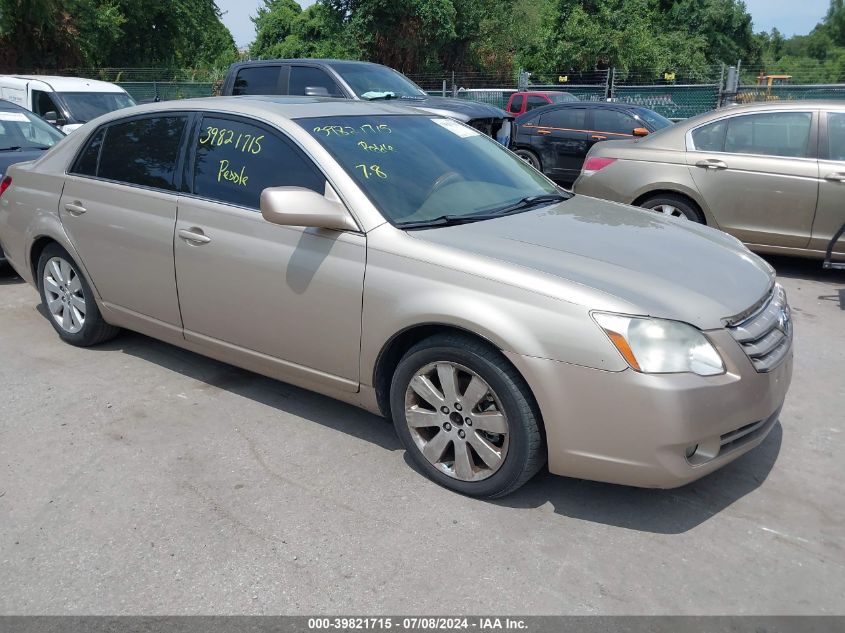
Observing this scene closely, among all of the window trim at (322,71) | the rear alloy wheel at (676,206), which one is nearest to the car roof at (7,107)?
the window trim at (322,71)

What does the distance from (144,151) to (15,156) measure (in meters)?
3.68

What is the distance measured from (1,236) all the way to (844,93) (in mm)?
14627

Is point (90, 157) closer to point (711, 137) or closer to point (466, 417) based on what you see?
point (466, 417)

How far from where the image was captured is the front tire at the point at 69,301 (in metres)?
5.06

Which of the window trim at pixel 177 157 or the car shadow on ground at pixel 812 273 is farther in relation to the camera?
the car shadow on ground at pixel 812 273

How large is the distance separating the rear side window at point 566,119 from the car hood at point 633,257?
9.06m

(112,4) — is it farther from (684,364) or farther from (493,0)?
(684,364)

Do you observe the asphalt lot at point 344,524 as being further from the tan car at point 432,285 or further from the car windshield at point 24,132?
the car windshield at point 24,132

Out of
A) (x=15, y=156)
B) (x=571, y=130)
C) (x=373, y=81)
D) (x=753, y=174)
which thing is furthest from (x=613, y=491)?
(x=571, y=130)

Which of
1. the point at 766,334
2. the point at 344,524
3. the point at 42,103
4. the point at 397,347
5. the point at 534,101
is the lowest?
the point at 344,524

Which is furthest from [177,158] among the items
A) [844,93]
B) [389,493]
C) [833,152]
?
[844,93]

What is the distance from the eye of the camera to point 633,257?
136 inches

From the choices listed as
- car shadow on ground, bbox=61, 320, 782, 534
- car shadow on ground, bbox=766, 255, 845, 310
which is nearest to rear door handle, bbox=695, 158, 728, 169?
car shadow on ground, bbox=766, 255, 845, 310

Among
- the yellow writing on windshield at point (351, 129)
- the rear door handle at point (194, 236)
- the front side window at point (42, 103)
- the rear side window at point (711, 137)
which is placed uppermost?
the front side window at point (42, 103)
